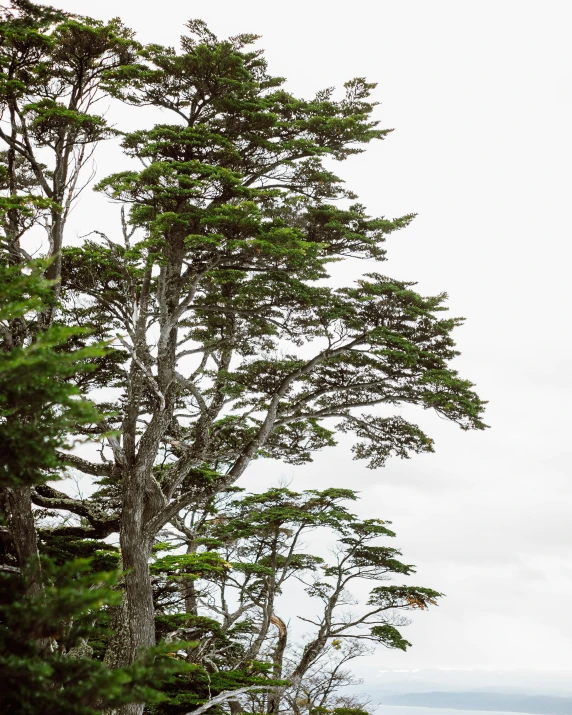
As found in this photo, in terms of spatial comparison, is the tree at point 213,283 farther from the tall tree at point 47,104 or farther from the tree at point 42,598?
the tree at point 42,598

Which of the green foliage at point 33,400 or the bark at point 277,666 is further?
the bark at point 277,666

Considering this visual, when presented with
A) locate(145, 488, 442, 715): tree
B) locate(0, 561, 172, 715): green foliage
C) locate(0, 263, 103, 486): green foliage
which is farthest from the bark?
locate(0, 263, 103, 486): green foliage

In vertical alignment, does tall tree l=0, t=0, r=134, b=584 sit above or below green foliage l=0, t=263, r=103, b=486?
above

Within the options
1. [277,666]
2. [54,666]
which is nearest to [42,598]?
[54,666]

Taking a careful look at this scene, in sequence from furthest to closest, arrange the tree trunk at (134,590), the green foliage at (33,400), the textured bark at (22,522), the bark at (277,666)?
the bark at (277,666), the tree trunk at (134,590), the textured bark at (22,522), the green foliage at (33,400)

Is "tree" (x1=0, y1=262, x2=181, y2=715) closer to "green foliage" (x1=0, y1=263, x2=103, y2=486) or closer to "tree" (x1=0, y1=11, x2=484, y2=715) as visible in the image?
"green foliage" (x1=0, y1=263, x2=103, y2=486)

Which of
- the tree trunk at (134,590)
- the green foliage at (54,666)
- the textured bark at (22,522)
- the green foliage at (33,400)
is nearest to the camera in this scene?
the green foliage at (54,666)

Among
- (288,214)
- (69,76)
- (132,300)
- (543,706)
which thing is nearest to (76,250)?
(132,300)

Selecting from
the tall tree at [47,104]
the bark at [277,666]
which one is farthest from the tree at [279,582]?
the tall tree at [47,104]

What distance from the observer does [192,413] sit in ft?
41.2

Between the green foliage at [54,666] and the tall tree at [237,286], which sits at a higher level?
the tall tree at [237,286]

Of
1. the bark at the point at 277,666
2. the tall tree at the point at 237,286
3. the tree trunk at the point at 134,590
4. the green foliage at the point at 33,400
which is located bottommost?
the bark at the point at 277,666

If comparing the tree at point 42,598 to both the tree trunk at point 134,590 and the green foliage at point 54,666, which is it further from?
the tree trunk at point 134,590

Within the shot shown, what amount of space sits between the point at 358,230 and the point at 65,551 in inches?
291
